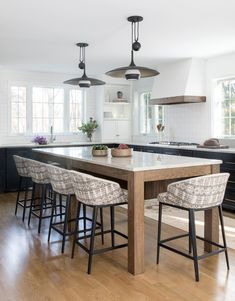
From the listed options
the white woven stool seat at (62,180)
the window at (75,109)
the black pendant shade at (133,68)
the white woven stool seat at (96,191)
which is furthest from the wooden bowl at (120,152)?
the window at (75,109)

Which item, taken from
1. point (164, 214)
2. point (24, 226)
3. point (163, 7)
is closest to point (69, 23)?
point (163, 7)

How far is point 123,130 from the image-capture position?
315 inches

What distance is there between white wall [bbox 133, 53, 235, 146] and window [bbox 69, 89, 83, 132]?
6.87 feet

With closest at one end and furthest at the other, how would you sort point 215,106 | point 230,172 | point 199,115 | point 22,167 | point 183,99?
1. point 22,167
2. point 230,172
3. point 183,99
4. point 215,106
5. point 199,115

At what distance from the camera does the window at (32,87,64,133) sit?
7.35 metres

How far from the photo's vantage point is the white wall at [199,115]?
5.77 metres

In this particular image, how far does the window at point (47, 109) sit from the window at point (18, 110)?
22 centimetres

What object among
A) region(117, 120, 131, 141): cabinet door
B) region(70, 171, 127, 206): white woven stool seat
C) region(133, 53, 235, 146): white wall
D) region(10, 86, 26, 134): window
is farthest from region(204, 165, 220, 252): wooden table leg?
region(10, 86, 26, 134): window

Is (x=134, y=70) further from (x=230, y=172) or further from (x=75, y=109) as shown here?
(x=75, y=109)

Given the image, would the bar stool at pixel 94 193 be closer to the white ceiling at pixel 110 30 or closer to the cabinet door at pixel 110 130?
the white ceiling at pixel 110 30

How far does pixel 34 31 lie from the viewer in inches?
168

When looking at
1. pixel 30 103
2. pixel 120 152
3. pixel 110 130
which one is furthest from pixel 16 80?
pixel 120 152

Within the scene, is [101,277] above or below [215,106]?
below

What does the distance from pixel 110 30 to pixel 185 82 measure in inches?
87.5
